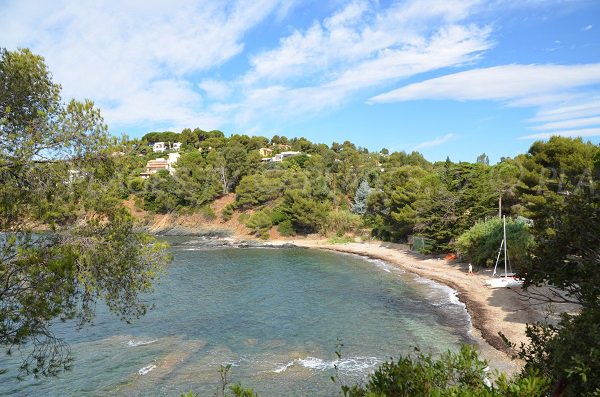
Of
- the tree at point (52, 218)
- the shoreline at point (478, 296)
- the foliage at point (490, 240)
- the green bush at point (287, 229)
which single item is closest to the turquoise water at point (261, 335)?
the shoreline at point (478, 296)

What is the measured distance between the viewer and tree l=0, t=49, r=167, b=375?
7648mm

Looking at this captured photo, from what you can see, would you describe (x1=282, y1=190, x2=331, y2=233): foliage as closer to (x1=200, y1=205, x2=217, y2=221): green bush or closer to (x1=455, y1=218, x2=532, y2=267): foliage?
(x1=200, y1=205, x2=217, y2=221): green bush

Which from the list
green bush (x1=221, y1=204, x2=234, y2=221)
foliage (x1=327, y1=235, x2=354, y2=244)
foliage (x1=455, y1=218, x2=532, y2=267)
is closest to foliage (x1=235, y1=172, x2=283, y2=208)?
green bush (x1=221, y1=204, x2=234, y2=221)

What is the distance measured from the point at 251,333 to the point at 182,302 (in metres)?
8.78

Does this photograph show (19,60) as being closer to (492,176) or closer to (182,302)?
(182,302)

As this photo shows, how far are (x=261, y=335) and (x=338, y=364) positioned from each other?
18.3 ft

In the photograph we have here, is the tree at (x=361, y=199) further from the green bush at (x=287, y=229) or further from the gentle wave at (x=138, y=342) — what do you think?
the gentle wave at (x=138, y=342)

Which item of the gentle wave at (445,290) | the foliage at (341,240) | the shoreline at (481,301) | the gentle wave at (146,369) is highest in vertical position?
the foliage at (341,240)

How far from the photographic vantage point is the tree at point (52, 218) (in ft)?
25.1

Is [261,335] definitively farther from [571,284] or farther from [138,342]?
[571,284]

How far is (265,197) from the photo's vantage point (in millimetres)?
71688

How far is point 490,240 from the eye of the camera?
3325cm

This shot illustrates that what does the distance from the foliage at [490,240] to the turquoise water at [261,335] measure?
546cm

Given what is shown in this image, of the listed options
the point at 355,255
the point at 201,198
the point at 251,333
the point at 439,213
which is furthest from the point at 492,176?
the point at 201,198
